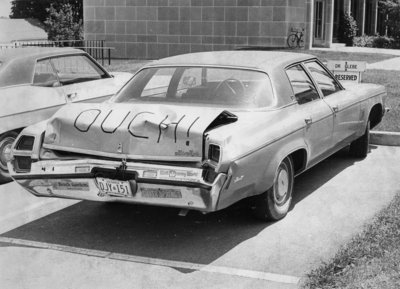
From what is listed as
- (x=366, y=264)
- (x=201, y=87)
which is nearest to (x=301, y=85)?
(x=201, y=87)

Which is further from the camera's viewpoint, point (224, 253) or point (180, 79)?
point (180, 79)

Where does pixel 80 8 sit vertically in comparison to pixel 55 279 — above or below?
above

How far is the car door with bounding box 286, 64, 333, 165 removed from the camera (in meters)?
6.14

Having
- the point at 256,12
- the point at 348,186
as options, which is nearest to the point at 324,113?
the point at 348,186

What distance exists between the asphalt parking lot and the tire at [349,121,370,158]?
1125 mm

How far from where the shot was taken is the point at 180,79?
6.22 metres

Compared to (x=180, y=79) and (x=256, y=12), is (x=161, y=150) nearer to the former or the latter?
(x=180, y=79)

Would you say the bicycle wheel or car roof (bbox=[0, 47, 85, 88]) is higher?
the bicycle wheel

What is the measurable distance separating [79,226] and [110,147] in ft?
A: 3.36

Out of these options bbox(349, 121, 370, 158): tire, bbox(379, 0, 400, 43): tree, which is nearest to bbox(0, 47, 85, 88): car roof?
bbox(349, 121, 370, 158): tire

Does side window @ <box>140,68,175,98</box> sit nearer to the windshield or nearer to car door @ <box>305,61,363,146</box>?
the windshield

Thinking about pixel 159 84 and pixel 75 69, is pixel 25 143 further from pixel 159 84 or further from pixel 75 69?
pixel 75 69

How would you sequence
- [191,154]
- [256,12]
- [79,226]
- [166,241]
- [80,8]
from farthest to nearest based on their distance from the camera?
[80,8] < [256,12] < [79,226] < [166,241] < [191,154]

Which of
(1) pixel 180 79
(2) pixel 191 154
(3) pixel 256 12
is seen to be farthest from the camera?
(3) pixel 256 12
